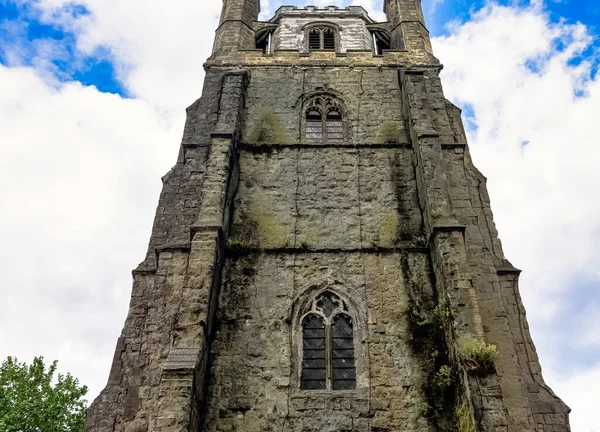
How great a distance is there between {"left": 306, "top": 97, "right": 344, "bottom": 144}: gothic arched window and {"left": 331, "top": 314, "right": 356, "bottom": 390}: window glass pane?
449cm

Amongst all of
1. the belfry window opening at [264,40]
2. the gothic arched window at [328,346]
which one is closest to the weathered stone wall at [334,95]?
the belfry window opening at [264,40]

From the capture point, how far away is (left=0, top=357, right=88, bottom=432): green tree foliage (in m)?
15.5

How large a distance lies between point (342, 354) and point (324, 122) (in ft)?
19.0

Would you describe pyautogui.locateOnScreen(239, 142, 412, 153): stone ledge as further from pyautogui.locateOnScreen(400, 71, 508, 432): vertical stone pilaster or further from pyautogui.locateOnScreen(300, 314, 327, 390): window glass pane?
pyautogui.locateOnScreen(300, 314, 327, 390): window glass pane

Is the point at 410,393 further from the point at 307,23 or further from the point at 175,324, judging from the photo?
the point at 307,23

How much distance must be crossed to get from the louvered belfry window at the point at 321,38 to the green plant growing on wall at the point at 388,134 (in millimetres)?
5344

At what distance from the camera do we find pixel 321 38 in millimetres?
16625

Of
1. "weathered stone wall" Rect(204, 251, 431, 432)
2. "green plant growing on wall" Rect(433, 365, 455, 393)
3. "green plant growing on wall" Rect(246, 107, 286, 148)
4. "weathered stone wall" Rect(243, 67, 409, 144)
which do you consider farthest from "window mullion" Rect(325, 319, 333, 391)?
Answer: "weathered stone wall" Rect(243, 67, 409, 144)

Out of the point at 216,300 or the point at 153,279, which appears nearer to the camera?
the point at 216,300

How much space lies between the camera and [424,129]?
11.0 meters

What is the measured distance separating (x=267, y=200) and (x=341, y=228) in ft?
5.20

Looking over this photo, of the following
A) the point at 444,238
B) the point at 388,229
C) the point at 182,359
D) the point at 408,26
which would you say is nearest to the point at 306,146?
the point at 388,229

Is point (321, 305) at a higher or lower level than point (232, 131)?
lower

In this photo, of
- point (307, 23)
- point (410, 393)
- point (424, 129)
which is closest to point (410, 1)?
point (307, 23)
